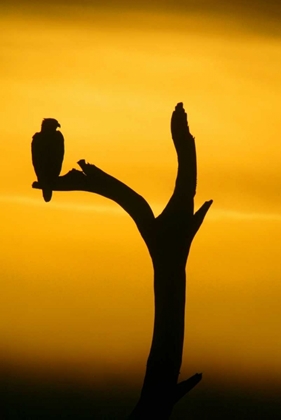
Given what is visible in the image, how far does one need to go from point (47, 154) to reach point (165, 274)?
1.15 meters

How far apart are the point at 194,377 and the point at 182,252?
2.55 feet

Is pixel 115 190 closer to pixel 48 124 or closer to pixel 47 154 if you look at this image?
pixel 47 154

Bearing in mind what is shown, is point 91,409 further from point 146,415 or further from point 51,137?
point 51,137

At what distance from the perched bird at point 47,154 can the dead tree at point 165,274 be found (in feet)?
0.95

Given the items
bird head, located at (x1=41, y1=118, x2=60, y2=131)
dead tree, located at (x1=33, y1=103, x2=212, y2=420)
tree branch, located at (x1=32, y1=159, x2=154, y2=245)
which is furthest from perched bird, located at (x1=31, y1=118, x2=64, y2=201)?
dead tree, located at (x1=33, y1=103, x2=212, y2=420)

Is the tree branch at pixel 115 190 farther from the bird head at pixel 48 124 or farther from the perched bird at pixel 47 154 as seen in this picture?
the bird head at pixel 48 124

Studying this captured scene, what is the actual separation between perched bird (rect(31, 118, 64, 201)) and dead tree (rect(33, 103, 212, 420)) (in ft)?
0.95

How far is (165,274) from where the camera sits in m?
5.25

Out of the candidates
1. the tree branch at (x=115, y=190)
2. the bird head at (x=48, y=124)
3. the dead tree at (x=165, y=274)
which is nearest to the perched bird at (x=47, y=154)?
the bird head at (x=48, y=124)

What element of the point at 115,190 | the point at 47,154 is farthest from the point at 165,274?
the point at 47,154

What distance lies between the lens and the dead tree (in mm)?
5254

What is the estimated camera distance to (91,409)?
7383 mm

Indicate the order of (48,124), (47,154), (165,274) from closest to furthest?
(165,274)
(47,154)
(48,124)

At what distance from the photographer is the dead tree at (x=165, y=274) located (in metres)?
5.25
